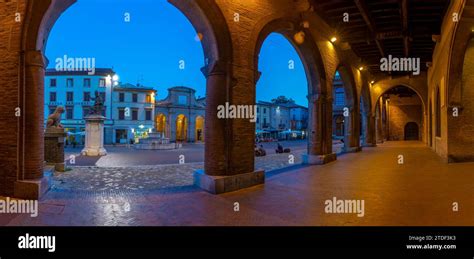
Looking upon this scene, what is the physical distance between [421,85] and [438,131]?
994 cm

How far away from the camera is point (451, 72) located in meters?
11.8

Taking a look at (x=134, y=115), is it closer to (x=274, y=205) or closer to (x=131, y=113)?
(x=131, y=113)

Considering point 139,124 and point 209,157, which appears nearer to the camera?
point 209,157

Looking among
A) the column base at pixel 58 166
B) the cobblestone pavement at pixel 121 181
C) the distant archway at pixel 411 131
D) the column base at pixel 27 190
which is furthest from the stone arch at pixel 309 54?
the distant archway at pixel 411 131

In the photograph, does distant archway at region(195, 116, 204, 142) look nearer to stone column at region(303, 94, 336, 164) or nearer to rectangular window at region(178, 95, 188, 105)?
rectangular window at region(178, 95, 188, 105)

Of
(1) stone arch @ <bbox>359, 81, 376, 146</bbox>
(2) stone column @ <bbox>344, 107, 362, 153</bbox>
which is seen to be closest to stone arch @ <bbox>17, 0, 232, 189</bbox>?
(2) stone column @ <bbox>344, 107, 362, 153</bbox>

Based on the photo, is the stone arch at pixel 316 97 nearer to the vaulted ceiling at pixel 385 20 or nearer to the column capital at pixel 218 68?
the vaulted ceiling at pixel 385 20

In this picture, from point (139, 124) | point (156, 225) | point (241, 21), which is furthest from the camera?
point (139, 124)

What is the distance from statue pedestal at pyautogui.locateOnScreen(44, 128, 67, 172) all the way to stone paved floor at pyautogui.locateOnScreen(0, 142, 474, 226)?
5.13 m

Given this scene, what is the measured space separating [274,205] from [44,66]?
18.4 ft

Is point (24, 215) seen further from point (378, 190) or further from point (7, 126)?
point (378, 190)

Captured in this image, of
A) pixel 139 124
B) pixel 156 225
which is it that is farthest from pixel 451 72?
pixel 139 124

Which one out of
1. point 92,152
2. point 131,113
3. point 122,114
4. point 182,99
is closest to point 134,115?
point 131,113

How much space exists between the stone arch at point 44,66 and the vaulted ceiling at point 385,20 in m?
5.69
